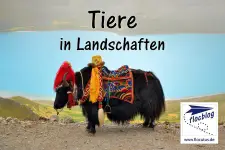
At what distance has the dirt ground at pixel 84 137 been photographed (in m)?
3.15

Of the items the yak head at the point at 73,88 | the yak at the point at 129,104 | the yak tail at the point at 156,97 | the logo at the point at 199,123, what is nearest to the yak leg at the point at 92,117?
the yak at the point at 129,104

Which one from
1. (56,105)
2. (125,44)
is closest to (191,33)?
(125,44)

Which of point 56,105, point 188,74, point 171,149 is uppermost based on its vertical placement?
point 188,74

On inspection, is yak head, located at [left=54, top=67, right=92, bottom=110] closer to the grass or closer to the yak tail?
the grass

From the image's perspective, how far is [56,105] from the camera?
10.7 feet

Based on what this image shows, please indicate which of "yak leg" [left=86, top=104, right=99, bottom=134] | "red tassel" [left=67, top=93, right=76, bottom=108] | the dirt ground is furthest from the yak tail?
"red tassel" [left=67, top=93, right=76, bottom=108]

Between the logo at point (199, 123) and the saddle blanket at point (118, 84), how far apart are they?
354 millimetres

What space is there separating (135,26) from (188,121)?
2.27 feet

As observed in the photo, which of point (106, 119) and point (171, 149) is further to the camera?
point (106, 119)

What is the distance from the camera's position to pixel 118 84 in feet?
10.8

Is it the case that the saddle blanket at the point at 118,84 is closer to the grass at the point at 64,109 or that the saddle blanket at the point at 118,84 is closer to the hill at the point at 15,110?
the grass at the point at 64,109

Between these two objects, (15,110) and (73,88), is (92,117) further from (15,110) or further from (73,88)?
(15,110)

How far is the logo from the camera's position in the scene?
3.20m

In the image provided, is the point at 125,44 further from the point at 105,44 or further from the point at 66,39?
the point at 66,39
